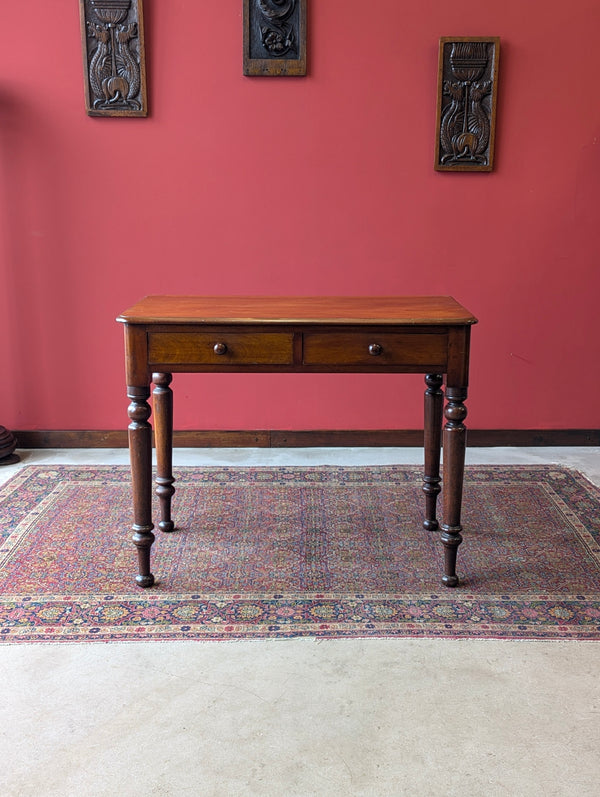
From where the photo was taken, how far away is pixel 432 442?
9.49ft

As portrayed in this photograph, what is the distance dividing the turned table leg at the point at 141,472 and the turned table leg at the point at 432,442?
0.98 metres

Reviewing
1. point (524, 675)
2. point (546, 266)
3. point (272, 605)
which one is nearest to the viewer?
point (524, 675)

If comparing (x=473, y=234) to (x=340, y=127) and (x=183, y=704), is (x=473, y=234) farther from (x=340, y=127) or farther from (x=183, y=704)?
(x=183, y=704)

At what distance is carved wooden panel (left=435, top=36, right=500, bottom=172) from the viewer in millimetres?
3514

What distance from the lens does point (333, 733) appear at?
1874mm

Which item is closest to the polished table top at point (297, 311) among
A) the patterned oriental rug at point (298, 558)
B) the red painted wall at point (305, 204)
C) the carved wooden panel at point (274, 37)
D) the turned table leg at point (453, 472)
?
the turned table leg at point (453, 472)

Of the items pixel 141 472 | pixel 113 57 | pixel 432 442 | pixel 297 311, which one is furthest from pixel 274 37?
pixel 141 472

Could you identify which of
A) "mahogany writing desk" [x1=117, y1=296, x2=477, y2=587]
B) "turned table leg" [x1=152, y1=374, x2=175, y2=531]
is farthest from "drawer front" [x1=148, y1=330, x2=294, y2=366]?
"turned table leg" [x1=152, y1=374, x2=175, y2=531]

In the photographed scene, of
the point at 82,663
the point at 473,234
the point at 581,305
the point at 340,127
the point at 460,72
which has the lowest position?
the point at 82,663

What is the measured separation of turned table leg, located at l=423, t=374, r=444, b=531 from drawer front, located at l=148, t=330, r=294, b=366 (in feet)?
2.19

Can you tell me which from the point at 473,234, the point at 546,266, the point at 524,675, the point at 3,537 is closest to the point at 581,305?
the point at 546,266

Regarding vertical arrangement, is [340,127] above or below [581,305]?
above

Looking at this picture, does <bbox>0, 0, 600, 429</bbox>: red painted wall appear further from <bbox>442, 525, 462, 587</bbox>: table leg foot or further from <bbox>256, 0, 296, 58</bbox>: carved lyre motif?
<bbox>442, 525, 462, 587</bbox>: table leg foot

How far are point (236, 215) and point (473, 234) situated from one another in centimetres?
108
